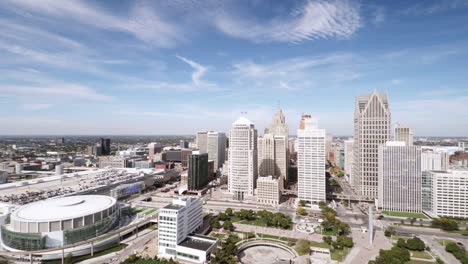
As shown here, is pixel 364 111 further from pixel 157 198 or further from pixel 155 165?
pixel 155 165

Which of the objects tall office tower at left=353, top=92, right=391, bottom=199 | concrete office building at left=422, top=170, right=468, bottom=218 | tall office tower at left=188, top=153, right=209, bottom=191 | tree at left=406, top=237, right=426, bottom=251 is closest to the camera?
tree at left=406, top=237, right=426, bottom=251

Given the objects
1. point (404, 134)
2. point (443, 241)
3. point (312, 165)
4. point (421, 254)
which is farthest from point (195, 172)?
point (443, 241)

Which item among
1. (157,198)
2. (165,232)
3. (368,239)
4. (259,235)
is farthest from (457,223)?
(157,198)

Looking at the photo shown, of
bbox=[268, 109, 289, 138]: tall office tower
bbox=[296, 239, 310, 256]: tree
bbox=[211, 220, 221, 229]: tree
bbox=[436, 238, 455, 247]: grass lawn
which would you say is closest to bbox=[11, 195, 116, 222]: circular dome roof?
bbox=[211, 220, 221, 229]: tree

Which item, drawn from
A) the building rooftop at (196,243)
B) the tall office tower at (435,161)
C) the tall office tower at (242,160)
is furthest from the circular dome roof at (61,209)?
the tall office tower at (435,161)

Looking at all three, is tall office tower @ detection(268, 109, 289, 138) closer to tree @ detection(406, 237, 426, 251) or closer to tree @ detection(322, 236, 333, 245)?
tree @ detection(322, 236, 333, 245)
